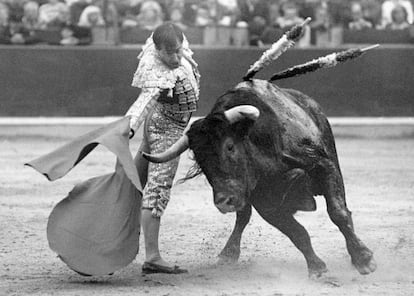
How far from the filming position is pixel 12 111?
1358 centimetres

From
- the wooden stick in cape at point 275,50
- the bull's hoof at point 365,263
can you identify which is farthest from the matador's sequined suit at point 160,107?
the bull's hoof at point 365,263

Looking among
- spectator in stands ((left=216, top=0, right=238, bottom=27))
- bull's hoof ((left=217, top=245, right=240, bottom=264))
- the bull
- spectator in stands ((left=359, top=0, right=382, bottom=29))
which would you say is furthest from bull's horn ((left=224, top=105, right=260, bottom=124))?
spectator in stands ((left=359, top=0, right=382, bottom=29))

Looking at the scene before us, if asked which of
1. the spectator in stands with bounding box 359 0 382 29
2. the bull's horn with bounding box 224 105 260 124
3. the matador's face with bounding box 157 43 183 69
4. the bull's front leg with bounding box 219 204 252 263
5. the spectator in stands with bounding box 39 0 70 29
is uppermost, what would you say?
the matador's face with bounding box 157 43 183 69

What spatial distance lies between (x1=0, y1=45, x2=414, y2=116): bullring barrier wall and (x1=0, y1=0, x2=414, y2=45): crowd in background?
0.21 meters

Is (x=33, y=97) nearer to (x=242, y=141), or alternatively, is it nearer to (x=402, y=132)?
(x=402, y=132)

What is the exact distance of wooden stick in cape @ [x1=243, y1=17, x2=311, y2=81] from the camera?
5957 millimetres

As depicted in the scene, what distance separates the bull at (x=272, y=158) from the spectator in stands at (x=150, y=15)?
700cm

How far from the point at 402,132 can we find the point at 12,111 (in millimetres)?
4688

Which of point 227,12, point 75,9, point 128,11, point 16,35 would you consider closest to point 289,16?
point 227,12

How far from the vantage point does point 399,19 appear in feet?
44.8

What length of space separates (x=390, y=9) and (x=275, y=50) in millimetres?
8066

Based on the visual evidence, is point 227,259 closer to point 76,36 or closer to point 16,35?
point 76,36

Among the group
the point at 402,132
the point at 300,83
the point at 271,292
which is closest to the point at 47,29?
the point at 300,83

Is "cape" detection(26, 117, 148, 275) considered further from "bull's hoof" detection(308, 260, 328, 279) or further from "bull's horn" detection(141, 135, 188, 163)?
"bull's hoof" detection(308, 260, 328, 279)
